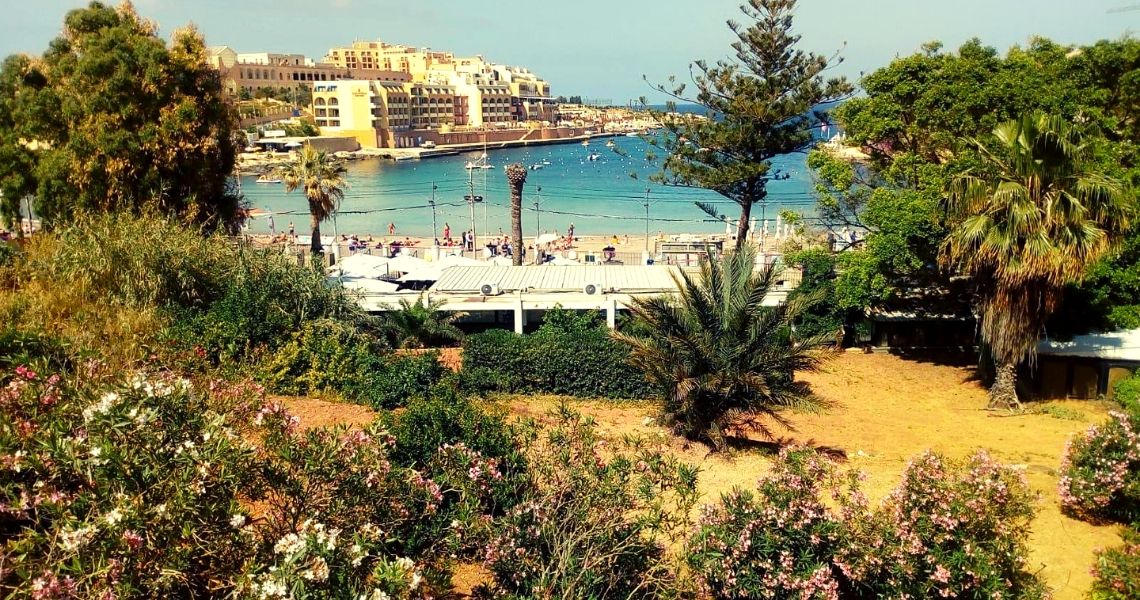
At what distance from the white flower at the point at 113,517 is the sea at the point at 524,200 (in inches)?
788

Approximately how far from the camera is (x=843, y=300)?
13531 millimetres

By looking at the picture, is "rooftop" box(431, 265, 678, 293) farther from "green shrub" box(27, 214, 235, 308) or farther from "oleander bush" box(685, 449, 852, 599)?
"oleander bush" box(685, 449, 852, 599)

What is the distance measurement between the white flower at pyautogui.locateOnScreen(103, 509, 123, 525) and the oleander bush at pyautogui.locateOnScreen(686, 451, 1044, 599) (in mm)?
3095

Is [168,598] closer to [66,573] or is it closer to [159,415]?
[66,573]

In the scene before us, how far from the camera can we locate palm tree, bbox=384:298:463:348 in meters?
13.9

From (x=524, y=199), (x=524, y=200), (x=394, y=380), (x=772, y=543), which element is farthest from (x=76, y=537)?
(x=524, y=199)

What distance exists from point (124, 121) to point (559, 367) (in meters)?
9.36

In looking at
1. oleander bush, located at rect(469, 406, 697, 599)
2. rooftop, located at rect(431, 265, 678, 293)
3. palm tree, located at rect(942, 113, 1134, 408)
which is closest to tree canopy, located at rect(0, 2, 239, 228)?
rooftop, located at rect(431, 265, 678, 293)

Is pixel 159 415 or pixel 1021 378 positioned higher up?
pixel 159 415

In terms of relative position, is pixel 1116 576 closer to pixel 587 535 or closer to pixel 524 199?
→ pixel 587 535

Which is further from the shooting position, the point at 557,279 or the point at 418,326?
the point at 557,279

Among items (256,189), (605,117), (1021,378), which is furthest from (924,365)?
(605,117)

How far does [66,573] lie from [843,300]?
40.2ft

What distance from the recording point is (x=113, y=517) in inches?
136
